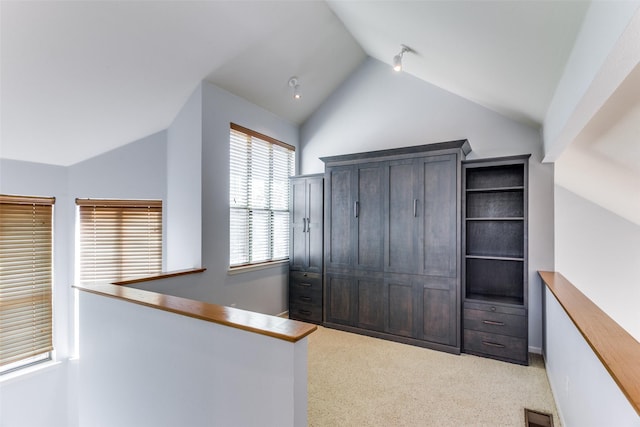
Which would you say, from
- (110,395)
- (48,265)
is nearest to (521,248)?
(110,395)

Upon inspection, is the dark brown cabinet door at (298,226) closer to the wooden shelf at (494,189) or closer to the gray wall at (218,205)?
the gray wall at (218,205)

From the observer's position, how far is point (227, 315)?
159 cm

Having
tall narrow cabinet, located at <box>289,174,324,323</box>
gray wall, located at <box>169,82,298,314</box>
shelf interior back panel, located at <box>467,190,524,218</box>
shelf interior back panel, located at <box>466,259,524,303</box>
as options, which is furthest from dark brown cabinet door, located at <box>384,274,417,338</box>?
gray wall, located at <box>169,82,298,314</box>

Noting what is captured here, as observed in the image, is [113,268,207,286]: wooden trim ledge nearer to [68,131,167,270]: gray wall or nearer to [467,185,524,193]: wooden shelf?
[68,131,167,270]: gray wall

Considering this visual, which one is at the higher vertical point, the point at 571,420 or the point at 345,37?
the point at 345,37

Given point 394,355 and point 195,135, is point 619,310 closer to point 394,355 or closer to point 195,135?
point 394,355

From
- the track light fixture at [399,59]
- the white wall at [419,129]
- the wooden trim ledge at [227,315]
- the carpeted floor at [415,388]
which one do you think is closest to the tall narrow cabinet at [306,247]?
the white wall at [419,129]

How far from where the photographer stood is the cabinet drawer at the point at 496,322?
2.92 metres

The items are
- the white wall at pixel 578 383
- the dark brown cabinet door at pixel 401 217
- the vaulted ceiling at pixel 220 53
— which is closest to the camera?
the white wall at pixel 578 383

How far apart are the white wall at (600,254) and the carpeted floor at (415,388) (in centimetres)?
90

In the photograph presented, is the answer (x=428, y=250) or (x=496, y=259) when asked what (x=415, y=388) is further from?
(x=496, y=259)

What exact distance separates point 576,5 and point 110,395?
3619 millimetres

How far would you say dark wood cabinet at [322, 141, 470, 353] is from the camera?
314 cm

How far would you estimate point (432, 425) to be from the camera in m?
2.07
